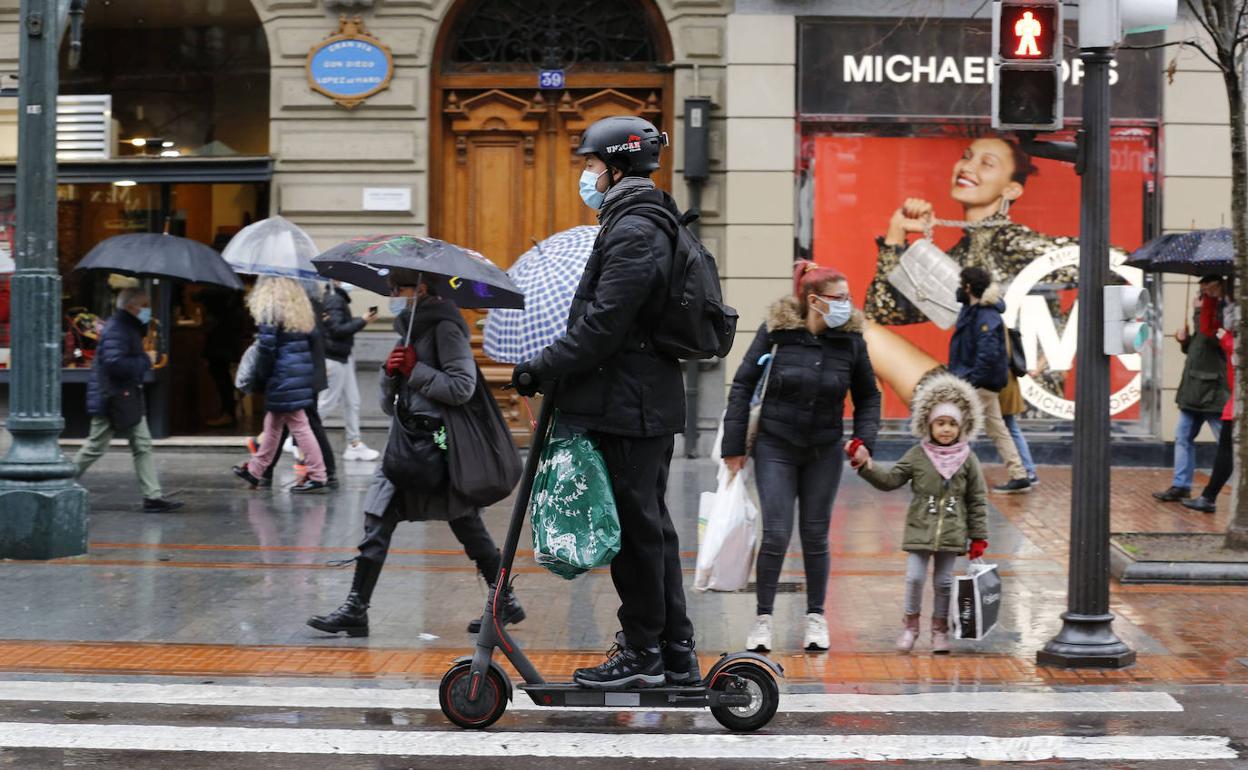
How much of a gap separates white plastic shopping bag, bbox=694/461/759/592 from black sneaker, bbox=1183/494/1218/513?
584cm

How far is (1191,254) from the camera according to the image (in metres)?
11.4

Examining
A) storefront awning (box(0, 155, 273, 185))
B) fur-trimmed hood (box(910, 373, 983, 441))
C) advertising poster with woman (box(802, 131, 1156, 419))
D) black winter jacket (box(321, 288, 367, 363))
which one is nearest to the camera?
fur-trimmed hood (box(910, 373, 983, 441))

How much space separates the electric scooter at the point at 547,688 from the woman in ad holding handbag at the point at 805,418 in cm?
161

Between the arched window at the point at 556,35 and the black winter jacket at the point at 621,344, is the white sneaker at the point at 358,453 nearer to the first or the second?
the arched window at the point at 556,35

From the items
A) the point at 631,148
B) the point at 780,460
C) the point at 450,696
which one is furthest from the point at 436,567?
the point at 631,148

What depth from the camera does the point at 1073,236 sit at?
14.8 metres

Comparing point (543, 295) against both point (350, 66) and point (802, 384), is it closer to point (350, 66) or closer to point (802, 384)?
point (802, 384)

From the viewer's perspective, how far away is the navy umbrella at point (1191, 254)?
1126 cm

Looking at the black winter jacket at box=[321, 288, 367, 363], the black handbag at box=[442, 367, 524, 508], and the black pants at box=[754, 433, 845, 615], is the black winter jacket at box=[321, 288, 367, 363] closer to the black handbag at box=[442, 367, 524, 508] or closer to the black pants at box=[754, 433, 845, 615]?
the black handbag at box=[442, 367, 524, 508]

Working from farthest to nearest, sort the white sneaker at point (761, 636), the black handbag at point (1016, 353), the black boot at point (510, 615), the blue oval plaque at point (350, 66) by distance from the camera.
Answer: the blue oval plaque at point (350, 66) → the black handbag at point (1016, 353) → the black boot at point (510, 615) → the white sneaker at point (761, 636)

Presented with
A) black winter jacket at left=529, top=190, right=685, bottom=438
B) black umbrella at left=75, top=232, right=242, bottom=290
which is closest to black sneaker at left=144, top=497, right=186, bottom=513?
black umbrella at left=75, top=232, right=242, bottom=290

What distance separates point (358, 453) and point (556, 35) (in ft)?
14.7

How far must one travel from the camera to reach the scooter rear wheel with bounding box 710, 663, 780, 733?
232 inches

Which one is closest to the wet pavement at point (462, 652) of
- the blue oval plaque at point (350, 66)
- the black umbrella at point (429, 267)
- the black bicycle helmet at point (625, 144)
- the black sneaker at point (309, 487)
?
the black sneaker at point (309, 487)
